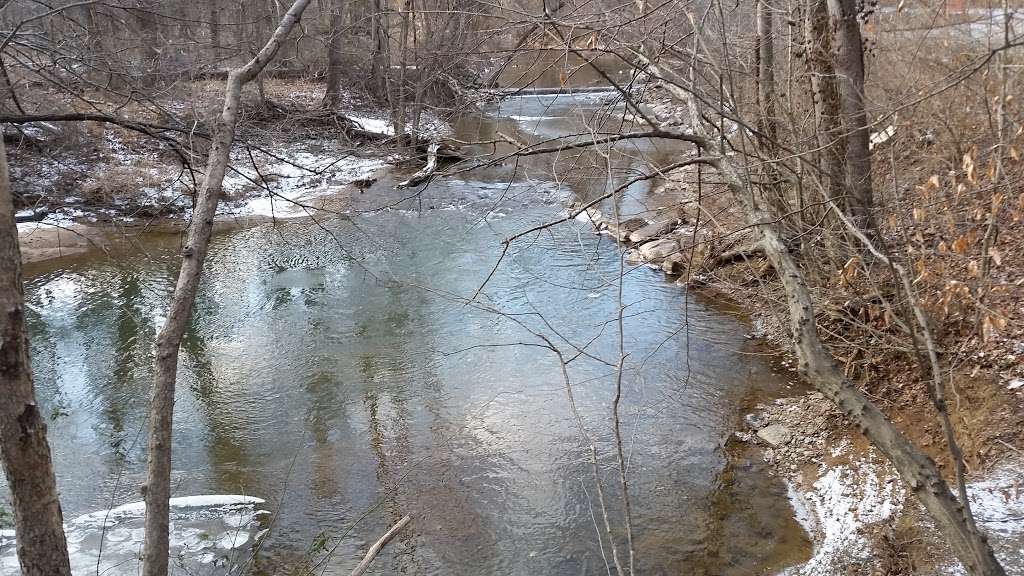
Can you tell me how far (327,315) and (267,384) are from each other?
180 cm

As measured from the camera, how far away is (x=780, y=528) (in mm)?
5504

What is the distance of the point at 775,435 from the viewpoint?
6.63 m

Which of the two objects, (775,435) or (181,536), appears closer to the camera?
(181,536)

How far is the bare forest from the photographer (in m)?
3.49

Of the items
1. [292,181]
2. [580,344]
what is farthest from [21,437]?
[292,181]

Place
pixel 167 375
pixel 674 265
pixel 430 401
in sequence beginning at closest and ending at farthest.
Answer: pixel 167 375, pixel 430 401, pixel 674 265

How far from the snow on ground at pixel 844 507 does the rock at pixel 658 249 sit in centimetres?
554

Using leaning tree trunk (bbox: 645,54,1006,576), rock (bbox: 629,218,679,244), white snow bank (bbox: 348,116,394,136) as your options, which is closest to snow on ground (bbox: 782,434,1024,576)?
leaning tree trunk (bbox: 645,54,1006,576)

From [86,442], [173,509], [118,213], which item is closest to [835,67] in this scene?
[173,509]

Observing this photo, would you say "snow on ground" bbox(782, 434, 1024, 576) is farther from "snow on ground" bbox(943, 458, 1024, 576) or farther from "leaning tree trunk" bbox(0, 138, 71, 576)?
"leaning tree trunk" bbox(0, 138, 71, 576)

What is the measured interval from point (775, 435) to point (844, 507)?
3.91 ft

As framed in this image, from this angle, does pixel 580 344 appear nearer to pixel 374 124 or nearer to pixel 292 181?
pixel 292 181

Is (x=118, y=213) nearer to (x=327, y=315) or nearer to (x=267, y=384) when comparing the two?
(x=327, y=315)

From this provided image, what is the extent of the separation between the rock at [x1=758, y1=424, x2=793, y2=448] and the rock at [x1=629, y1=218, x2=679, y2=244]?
18.6 feet
